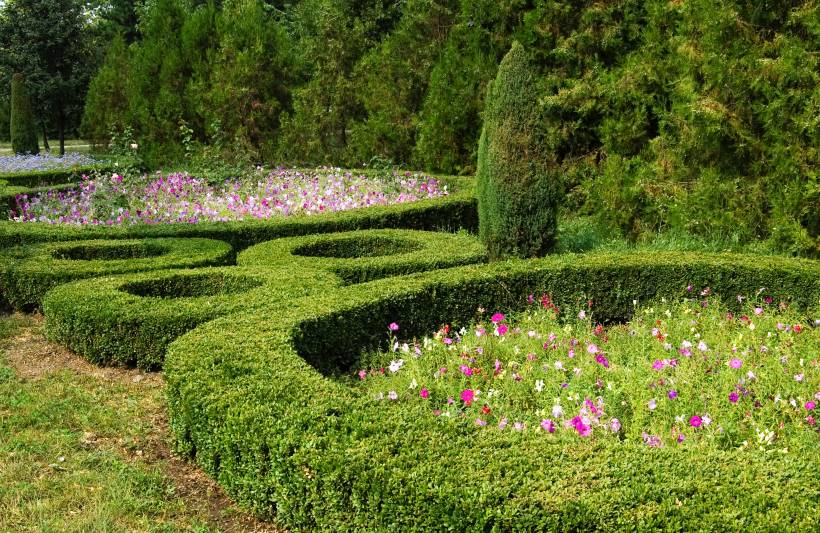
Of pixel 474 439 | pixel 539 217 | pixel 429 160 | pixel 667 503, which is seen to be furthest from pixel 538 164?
pixel 429 160

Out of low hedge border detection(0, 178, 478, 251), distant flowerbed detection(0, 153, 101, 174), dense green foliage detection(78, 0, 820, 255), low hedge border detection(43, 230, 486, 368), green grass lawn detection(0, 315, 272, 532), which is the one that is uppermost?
dense green foliage detection(78, 0, 820, 255)

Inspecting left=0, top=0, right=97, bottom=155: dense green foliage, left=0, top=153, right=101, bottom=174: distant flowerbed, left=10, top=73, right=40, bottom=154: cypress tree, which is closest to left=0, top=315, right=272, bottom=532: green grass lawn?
left=0, top=153, right=101, bottom=174: distant flowerbed

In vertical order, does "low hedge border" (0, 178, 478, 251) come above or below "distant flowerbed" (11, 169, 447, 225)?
below

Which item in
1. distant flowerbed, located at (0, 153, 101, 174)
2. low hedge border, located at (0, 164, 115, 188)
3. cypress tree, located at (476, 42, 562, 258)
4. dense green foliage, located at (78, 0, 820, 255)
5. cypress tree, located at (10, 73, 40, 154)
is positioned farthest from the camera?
cypress tree, located at (10, 73, 40, 154)

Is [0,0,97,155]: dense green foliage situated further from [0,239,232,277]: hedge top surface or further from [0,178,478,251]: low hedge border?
[0,239,232,277]: hedge top surface

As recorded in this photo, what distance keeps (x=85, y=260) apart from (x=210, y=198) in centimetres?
383

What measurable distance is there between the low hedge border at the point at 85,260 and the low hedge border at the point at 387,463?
2470 millimetres

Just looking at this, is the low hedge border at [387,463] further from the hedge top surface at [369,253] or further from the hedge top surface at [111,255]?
the hedge top surface at [111,255]

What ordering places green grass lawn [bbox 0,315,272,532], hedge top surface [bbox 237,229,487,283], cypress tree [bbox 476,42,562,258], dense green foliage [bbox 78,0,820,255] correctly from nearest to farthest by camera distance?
green grass lawn [bbox 0,315,272,532], hedge top surface [bbox 237,229,487,283], cypress tree [bbox 476,42,562,258], dense green foliage [bbox 78,0,820,255]

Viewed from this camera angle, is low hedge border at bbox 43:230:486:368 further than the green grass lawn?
Yes

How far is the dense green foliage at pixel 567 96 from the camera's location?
8320 mm

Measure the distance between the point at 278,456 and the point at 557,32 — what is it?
1024 centimetres

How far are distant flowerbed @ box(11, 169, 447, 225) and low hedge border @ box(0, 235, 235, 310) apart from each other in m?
1.55

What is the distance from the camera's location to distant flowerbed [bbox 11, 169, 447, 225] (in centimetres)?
1012
